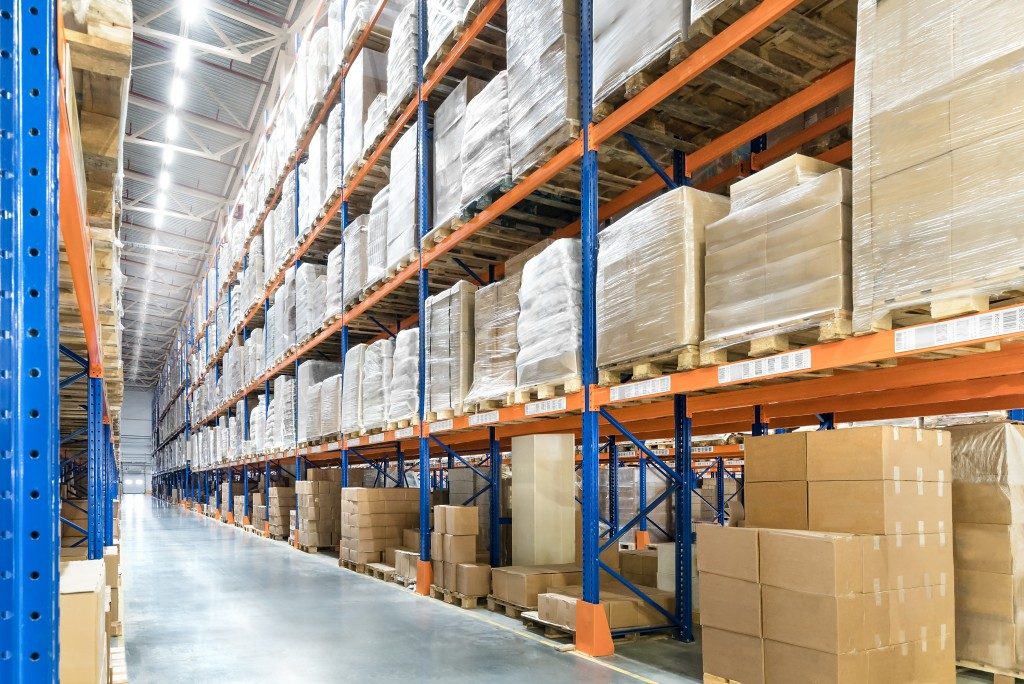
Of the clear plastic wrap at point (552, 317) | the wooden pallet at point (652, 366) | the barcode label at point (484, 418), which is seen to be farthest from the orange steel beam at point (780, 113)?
the barcode label at point (484, 418)

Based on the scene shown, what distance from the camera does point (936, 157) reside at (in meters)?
3.18

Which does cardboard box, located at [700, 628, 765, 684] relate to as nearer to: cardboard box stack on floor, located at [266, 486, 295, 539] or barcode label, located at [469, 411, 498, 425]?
barcode label, located at [469, 411, 498, 425]

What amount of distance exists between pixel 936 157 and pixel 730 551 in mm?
2194

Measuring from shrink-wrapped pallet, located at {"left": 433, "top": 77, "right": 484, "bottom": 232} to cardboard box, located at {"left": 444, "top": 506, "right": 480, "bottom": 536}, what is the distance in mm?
2772

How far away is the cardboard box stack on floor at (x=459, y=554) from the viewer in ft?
23.5

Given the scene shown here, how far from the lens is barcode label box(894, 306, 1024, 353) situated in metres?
2.98

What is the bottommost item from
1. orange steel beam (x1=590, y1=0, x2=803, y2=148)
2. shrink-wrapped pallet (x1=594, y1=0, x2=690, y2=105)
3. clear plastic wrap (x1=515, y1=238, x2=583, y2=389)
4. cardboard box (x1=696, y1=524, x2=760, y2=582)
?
cardboard box (x1=696, y1=524, x2=760, y2=582)

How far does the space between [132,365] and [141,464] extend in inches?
267

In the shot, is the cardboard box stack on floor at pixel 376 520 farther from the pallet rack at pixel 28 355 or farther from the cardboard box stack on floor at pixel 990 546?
the pallet rack at pixel 28 355

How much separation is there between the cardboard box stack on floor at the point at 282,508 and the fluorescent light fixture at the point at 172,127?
30.9 feet

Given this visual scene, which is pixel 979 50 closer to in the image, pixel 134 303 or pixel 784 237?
pixel 784 237

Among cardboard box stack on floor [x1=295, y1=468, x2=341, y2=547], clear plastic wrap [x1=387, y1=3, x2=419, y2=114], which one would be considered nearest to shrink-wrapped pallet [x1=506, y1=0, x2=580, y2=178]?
clear plastic wrap [x1=387, y1=3, x2=419, y2=114]

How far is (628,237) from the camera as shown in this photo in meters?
4.95

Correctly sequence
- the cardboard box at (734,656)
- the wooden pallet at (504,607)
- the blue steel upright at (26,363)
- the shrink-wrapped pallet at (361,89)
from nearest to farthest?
the blue steel upright at (26,363) → the cardboard box at (734,656) → the wooden pallet at (504,607) → the shrink-wrapped pallet at (361,89)
